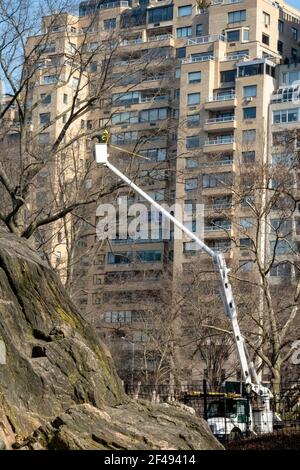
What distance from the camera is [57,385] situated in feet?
57.2

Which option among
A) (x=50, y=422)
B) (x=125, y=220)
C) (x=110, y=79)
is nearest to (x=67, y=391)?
(x=50, y=422)

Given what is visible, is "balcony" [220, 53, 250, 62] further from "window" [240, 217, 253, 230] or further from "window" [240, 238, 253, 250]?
"window" [240, 217, 253, 230]

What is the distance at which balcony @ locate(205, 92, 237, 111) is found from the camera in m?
90.8

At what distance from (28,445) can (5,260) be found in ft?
14.8

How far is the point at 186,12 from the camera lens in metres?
103

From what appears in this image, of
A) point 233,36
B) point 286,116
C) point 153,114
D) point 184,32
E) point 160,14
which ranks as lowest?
point 286,116

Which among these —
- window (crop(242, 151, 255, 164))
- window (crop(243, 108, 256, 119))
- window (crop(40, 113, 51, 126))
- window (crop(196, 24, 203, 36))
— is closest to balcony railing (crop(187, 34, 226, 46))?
window (crop(196, 24, 203, 36))

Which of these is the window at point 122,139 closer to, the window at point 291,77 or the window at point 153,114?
the window at point 153,114

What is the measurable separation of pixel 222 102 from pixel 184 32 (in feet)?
45.2

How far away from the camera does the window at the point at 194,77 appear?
93.0 meters

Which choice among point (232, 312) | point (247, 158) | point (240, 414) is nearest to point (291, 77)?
point (247, 158)

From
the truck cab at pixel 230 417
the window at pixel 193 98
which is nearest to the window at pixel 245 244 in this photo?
the truck cab at pixel 230 417

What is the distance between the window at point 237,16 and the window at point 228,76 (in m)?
6.07

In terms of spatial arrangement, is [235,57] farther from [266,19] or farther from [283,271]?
[283,271]
